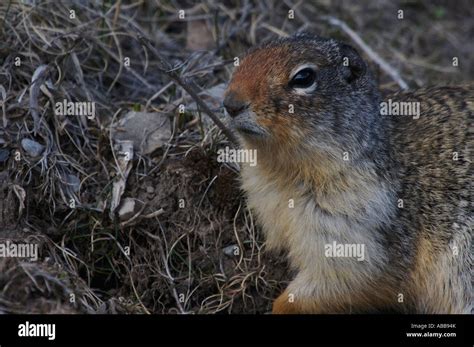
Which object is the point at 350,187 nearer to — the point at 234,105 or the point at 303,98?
the point at 303,98

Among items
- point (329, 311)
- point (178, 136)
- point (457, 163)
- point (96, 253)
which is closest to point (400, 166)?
point (457, 163)

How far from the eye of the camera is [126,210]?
633 cm

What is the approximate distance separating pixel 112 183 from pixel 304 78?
1.79 meters

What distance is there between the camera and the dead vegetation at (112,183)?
19.7ft

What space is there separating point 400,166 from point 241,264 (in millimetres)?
1432

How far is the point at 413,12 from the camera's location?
10.1m

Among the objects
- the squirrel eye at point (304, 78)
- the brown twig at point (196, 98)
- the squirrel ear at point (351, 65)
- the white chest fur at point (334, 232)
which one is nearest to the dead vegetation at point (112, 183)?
the brown twig at point (196, 98)

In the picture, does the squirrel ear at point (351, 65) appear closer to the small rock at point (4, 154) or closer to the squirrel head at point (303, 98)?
the squirrel head at point (303, 98)

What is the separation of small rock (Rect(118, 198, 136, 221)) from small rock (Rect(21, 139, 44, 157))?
0.74 metres

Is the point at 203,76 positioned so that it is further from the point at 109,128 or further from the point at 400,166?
the point at 400,166

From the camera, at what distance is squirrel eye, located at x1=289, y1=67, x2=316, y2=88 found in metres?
5.55

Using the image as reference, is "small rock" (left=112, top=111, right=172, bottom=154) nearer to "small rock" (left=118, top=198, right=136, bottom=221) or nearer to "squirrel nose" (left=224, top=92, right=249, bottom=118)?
"small rock" (left=118, top=198, right=136, bottom=221)

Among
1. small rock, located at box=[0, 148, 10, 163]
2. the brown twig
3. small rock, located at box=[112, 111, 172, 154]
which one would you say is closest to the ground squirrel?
the brown twig

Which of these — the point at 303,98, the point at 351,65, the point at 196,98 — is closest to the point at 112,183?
the point at 196,98
